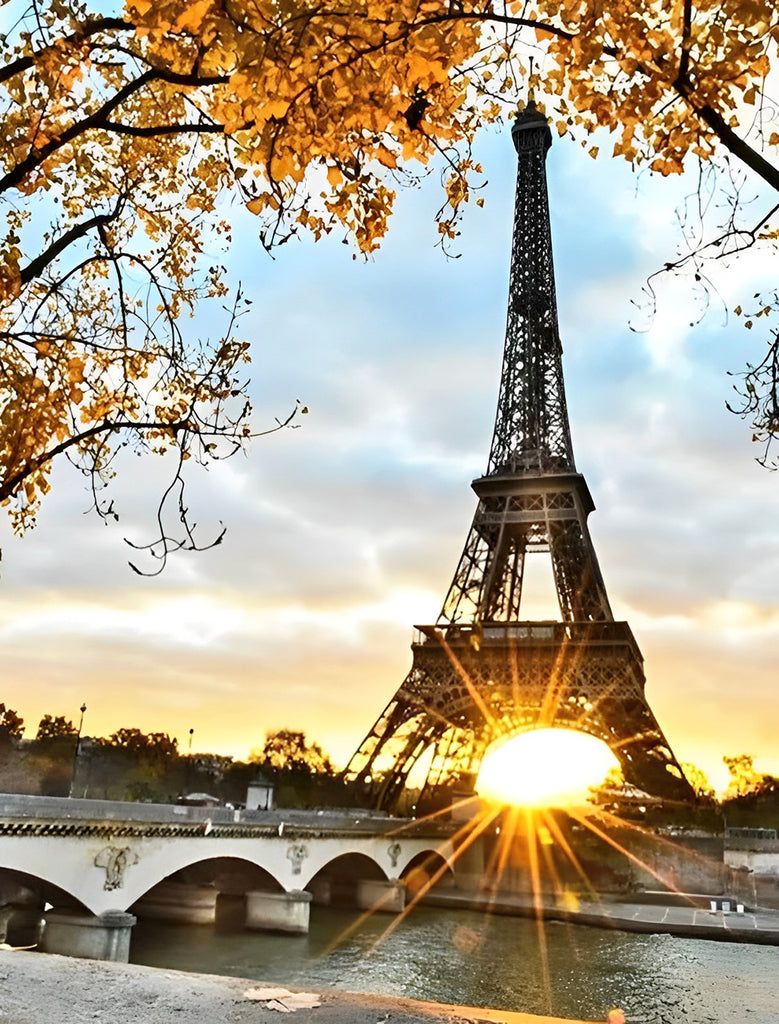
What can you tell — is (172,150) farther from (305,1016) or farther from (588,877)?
(588,877)

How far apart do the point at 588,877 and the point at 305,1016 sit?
148 feet

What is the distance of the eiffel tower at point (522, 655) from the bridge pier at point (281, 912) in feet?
41.7

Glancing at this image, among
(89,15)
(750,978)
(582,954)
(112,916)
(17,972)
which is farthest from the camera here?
(582,954)

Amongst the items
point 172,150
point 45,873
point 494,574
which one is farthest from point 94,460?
point 494,574

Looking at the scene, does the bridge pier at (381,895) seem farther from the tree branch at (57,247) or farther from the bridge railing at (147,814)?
the tree branch at (57,247)

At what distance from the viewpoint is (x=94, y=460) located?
6.51m

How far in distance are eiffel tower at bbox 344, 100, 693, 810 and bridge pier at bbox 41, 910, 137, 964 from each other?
22.3 m

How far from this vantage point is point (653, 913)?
1507 inches

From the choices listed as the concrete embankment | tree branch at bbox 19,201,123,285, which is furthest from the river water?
tree branch at bbox 19,201,123,285

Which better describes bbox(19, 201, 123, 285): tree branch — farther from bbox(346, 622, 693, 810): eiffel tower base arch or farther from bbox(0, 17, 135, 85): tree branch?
bbox(346, 622, 693, 810): eiffel tower base arch

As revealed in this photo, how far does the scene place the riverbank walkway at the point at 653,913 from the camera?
33.6 meters

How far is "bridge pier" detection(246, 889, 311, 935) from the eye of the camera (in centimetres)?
3119

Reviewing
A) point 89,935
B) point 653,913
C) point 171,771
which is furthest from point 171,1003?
point 171,771

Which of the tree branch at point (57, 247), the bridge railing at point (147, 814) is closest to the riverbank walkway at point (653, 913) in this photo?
the bridge railing at point (147, 814)
